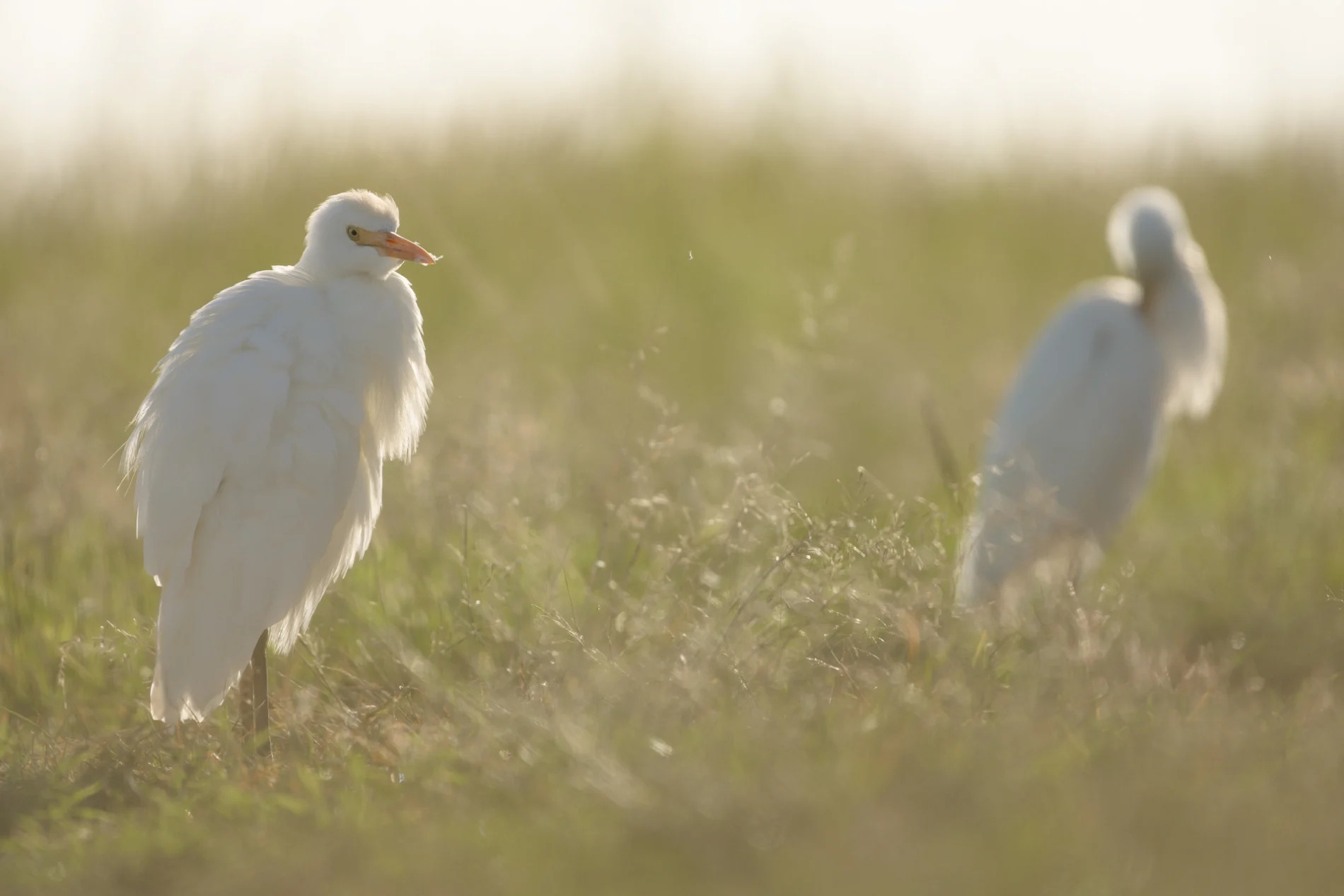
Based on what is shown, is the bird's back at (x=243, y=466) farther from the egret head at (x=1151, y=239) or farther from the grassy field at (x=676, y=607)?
the egret head at (x=1151, y=239)

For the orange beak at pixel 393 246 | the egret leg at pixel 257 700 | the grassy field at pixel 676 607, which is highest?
the orange beak at pixel 393 246

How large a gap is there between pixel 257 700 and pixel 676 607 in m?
1.02

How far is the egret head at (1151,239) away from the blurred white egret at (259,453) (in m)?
2.80

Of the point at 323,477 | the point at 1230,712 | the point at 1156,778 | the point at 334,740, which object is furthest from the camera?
the point at 323,477

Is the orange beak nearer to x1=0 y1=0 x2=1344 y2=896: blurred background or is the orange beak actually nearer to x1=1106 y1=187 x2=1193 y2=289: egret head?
x1=0 y1=0 x2=1344 y2=896: blurred background

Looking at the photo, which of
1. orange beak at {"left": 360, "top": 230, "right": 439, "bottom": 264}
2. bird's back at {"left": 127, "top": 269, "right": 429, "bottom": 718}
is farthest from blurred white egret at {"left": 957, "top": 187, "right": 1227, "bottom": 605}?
bird's back at {"left": 127, "top": 269, "right": 429, "bottom": 718}

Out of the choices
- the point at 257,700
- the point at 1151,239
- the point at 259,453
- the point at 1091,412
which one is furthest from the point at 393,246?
the point at 1151,239

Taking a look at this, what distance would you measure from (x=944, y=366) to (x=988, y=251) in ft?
4.37

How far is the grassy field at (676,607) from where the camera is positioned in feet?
6.72

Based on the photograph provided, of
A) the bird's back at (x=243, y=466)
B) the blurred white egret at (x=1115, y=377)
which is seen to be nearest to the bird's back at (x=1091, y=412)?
the blurred white egret at (x=1115, y=377)

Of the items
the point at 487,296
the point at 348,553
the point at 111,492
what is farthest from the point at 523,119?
the point at 348,553

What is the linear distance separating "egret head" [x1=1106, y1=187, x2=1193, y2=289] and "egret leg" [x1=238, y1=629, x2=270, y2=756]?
337 centimetres

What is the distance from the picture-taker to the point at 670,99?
820 cm

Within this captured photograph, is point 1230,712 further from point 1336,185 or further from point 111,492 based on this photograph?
point 1336,185
